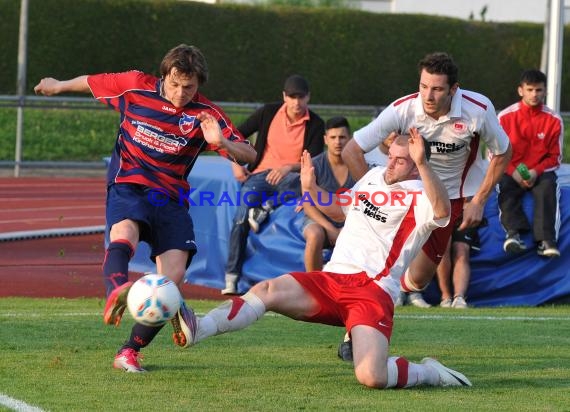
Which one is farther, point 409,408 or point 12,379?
point 12,379

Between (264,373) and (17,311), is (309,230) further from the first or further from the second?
(264,373)

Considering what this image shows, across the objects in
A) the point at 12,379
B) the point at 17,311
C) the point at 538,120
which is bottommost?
the point at 17,311

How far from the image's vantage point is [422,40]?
33.2 meters

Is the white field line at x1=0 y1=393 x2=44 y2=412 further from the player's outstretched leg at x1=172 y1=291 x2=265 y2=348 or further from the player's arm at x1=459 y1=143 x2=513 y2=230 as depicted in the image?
the player's arm at x1=459 y1=143 x2=513 y2=230

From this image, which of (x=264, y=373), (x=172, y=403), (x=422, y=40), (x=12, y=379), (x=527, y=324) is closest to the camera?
(x=172, y=403)

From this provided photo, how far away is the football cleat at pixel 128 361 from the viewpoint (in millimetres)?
6781

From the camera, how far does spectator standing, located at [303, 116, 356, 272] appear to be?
10883mm

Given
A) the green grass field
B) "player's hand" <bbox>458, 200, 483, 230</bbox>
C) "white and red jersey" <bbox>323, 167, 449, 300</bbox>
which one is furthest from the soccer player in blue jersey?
"player's hand" <bbox>458, 200, 483, 230</bbox>

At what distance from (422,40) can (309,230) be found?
23.0m

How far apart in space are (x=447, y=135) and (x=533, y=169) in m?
3.32

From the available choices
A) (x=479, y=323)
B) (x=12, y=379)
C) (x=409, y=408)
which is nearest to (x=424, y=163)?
(x=409, y=408)

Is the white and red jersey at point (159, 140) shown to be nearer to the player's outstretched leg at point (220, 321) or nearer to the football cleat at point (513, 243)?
the player's outstretched leg at point (220, 321)

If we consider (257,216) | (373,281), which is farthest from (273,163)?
(373,281)

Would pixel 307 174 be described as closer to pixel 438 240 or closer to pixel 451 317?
pixel 438 240
